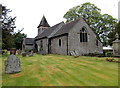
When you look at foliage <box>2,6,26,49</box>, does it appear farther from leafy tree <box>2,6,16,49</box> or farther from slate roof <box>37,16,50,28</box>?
slate roof <box>37,16,50,28</box>

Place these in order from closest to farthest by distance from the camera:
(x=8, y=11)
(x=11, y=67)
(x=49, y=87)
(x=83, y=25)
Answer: (x=49, y=87) → (x=11, y=67) → (x=8, y=11) → (x=83, y=25)

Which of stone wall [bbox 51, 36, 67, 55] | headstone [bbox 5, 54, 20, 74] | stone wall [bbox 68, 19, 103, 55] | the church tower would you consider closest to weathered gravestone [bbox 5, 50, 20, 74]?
headstone [bbox 5, 54, 20, 74]

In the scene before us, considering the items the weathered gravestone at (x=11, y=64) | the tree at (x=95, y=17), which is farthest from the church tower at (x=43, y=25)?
the weathered gravestone at (x=11, y=64)

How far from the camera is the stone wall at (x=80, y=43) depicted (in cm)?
2403

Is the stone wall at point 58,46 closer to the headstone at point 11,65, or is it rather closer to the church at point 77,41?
the church at point 77,41

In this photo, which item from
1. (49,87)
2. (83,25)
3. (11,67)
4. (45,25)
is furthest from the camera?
(45,25)

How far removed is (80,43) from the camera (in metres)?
24.9

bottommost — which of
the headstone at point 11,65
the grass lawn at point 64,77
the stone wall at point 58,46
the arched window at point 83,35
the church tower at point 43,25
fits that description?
the grass lawn at point 64,77

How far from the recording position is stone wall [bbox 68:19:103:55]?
946 inches

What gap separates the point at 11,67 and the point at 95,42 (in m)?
21.7

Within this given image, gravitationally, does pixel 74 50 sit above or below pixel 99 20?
below

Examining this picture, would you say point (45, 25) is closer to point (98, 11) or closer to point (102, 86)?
point (98, 11)

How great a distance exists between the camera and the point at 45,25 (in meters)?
47.5

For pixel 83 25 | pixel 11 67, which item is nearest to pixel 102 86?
pixel 11 67
